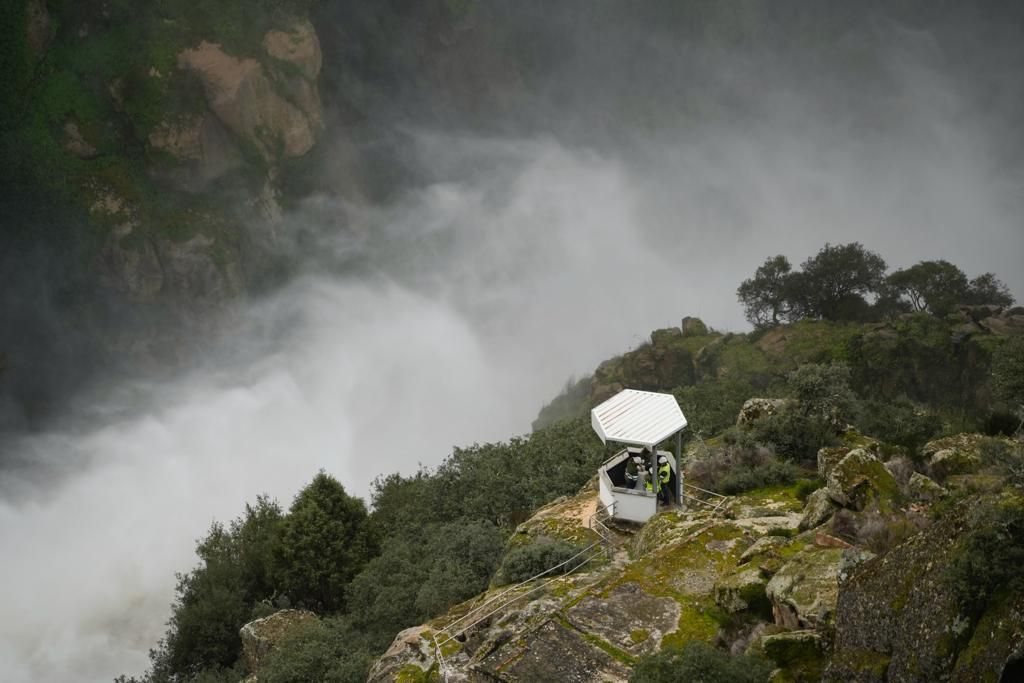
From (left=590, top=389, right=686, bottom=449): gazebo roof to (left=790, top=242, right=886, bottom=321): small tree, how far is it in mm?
52577

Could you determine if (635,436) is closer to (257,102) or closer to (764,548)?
(764,548)

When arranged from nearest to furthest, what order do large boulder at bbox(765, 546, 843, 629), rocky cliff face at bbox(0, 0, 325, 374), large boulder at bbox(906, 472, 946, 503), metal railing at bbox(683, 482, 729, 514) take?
1. large boulder at bbox(765, 546, 843, 629)
2. large boulder at bbox(906, 472, 946, 503)
3. metal railing at bbox(683, 482, 729, 514)
4. rocky cliff face at bbox(0, 0, 325, 374)

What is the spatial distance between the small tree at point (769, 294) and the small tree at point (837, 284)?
3.08 feet

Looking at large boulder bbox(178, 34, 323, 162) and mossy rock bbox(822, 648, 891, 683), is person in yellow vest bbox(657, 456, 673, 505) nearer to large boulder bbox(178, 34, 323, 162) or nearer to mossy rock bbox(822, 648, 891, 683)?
mossy rock bbox(822, 648, 891, 683)

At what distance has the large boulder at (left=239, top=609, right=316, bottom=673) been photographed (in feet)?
76.9

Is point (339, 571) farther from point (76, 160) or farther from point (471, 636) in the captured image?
point (76, 160)

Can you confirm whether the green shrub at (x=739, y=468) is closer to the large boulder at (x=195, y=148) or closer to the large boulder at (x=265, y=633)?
the large boulder at (x=265, y=633)

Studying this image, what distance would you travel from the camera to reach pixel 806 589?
11805 millimetres

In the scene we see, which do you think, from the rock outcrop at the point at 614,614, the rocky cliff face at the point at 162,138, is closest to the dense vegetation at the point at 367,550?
the rock outcrop at the point at 614,614

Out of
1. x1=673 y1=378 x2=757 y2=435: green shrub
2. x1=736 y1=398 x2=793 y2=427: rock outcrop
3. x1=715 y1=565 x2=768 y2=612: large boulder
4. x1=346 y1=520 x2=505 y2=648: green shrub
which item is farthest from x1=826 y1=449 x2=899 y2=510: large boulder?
x1=673 y1=378 x2=757 y2=435: green shrub

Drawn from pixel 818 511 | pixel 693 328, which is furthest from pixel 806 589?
pixel 693 328

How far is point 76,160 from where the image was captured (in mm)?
93875

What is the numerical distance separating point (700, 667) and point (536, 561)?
23.0 ft

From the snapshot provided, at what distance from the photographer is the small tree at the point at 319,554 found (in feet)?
100
